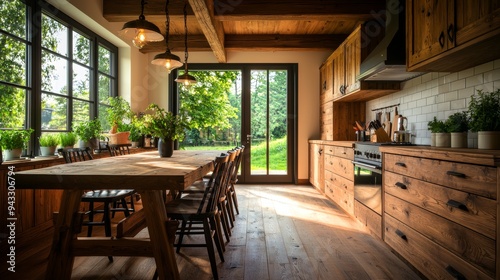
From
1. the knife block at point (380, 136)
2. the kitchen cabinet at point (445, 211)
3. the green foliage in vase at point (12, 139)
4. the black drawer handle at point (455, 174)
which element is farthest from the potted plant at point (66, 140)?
the black drawer handle at point (455, 174)

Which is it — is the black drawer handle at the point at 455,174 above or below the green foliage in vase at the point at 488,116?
below

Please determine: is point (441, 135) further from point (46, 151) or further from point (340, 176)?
point (46, 151)

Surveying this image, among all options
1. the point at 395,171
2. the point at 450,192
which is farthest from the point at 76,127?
the point at 450,192

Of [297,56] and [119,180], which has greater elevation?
[297,56]

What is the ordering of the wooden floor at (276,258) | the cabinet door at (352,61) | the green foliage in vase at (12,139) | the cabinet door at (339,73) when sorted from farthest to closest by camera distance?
the cabinet door at (339,73) < the cabinet door at (352,61) < the green foliage in vase at (12,139) < the wooden floor at (276,258)

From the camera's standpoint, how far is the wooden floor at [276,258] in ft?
6.92

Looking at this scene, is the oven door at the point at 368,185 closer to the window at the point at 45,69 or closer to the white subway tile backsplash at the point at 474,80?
the white subway tile backsplash at the point at 474,80

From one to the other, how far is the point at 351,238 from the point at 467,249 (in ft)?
4.43

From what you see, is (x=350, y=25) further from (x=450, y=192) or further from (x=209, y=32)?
(x=450, y=192)

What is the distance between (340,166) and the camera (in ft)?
13.0

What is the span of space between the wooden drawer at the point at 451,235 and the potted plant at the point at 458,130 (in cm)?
58

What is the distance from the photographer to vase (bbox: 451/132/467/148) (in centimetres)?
221

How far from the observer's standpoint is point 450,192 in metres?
1.76

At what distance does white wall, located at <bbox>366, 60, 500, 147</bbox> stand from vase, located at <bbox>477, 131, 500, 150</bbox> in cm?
56
